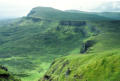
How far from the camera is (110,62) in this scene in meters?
113

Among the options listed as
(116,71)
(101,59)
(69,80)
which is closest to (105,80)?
(116,71)

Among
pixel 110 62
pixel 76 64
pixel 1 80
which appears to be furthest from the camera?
pixel 76 64

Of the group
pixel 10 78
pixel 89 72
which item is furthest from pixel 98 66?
pixel 10 78

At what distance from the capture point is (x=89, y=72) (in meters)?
115

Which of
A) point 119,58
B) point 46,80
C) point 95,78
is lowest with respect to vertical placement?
point 46,80

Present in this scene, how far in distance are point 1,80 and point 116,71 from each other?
66.1m

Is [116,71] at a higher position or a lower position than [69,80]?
higher

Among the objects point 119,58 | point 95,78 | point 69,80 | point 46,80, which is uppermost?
point 119,58

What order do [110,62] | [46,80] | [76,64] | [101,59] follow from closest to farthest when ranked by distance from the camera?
[110,62] < [101,59] < [76,64] < [46,80]

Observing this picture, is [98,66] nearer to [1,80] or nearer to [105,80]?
[105,80]

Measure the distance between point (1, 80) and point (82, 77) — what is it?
163ft

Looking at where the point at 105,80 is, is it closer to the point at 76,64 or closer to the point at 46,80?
the point at 76,64

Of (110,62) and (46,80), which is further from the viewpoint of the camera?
(46,80)

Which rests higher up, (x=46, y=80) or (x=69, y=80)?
(x=69, y=80)
